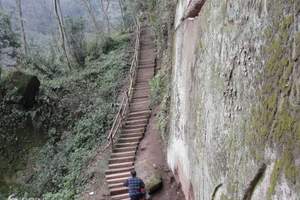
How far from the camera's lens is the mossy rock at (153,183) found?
433 inches

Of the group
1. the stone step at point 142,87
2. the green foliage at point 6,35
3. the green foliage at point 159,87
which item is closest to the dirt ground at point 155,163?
the green foliage at point 159,87

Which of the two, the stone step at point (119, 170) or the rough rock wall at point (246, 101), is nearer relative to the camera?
the rough rock wall at point (246, 101)

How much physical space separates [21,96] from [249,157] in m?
15.9

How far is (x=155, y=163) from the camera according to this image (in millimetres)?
12516

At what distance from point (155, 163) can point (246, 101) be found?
8.30m

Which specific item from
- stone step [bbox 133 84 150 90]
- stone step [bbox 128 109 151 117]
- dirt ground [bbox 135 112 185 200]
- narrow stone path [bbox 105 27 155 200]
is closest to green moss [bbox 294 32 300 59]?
dirt ground [bbox 135 112 185 200]

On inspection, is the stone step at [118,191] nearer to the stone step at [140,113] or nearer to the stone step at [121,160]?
the stone step at [121,160]

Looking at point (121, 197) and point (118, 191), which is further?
point (118, 191)

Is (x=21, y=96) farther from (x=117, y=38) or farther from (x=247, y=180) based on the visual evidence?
(x=247, y=180)

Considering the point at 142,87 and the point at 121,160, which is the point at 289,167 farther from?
the point at 142,87

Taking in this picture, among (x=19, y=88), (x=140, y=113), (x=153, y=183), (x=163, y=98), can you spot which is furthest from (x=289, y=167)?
(x=19, y=88)

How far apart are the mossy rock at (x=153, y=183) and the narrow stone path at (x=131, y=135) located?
870 millimetres

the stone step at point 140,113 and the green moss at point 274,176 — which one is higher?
the green moss at point 274,176

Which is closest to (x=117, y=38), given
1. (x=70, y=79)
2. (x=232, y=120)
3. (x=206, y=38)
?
(x=70, y=79)
